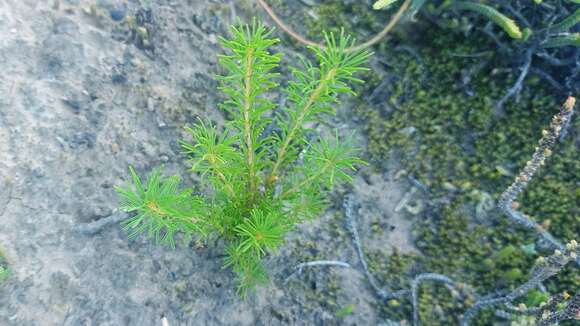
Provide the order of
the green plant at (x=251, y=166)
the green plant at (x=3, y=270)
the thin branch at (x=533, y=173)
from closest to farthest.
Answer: the green plant at (x=251, y=166) < the thin branch at (x=533, y=173) < the green plant at (x=3, y=270)

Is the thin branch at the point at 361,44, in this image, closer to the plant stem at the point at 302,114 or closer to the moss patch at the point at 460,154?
the moss patch at the point at 460,154

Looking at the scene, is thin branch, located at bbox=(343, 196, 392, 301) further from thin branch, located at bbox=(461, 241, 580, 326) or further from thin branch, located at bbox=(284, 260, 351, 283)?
thin branch, located at bbox=(461, 241, 580, 326)

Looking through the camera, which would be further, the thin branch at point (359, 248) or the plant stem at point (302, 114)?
the thin branch at point (359, 248)

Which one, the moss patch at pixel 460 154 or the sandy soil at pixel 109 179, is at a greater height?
the moss patch at pixel 460 154

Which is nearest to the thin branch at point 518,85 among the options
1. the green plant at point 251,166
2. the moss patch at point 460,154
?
the moss patch at point 460,154

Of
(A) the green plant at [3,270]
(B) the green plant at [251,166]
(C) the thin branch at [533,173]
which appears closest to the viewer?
(B) the green plant at [251,166]

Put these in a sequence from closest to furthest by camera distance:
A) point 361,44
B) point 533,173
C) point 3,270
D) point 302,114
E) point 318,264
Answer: point 302,114
point 3,270
point 533,173
point 318,264
point 361,44

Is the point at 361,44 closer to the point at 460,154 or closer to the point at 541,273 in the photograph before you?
the point at 460,154

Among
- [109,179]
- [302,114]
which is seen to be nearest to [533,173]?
[302,114]
